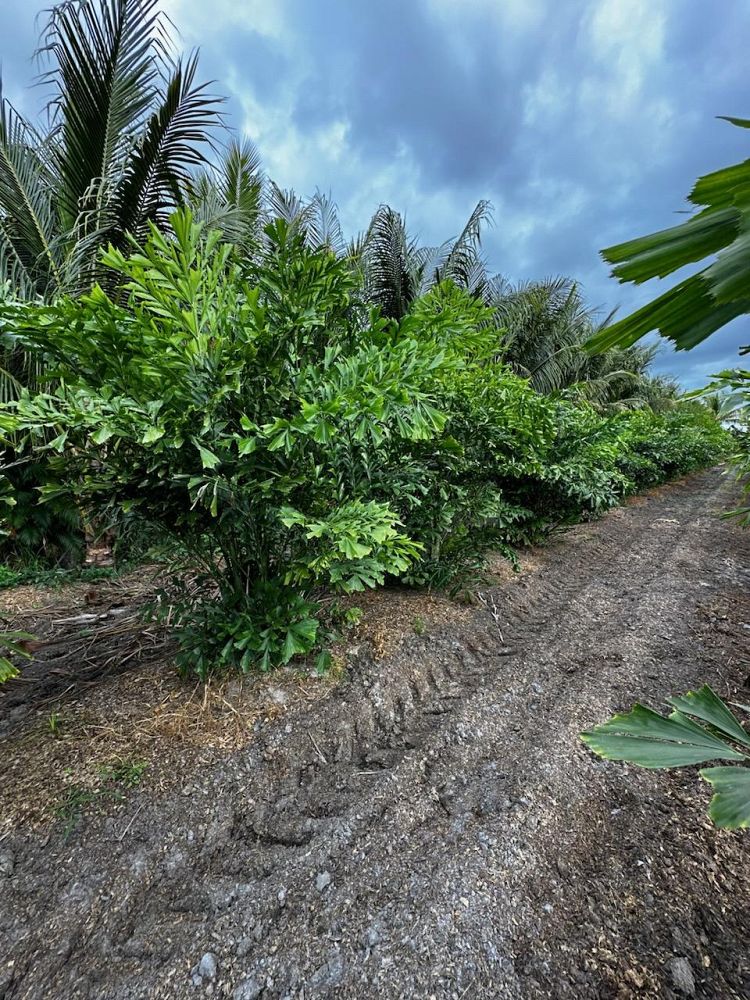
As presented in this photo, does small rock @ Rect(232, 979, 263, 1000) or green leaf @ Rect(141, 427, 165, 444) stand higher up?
green leaf @ Rect(141, 427, 165, 444)

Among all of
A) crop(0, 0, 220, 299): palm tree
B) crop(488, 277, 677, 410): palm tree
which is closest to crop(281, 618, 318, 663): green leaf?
crop(0, 0, 220, 299): palm tree

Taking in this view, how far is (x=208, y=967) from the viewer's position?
98cm

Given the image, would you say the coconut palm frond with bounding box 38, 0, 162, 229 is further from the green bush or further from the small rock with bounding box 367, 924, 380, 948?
the small rock with bounding box 367, 924, 380, 948

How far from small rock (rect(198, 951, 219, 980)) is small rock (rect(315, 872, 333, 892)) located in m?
0.28

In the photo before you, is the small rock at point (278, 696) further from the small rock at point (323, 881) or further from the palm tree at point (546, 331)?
the palm tree at point (546, 331)

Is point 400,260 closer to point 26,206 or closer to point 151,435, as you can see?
point 26,206

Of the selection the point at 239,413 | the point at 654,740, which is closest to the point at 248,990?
the point at 654,740

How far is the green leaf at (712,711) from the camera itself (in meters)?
0.65

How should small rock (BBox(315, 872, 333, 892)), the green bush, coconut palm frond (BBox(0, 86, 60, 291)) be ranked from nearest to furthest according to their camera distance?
1. small rock (BBox(315, 872, 333, 892))
2. the green bush
3. coconut palm frond (BBox(0, 86, 60, 291))

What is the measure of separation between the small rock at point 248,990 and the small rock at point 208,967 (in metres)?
0.07

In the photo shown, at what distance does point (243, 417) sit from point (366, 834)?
1352 millimetres

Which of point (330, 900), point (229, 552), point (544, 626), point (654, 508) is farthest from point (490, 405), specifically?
point (654, 508)

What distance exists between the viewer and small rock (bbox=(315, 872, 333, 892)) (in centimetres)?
115

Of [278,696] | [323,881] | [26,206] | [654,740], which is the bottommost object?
[323,881]
